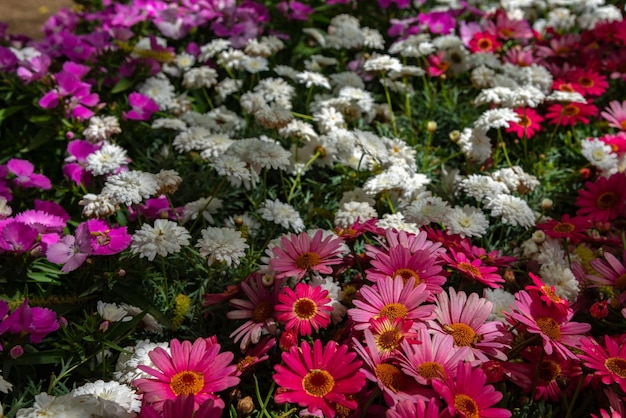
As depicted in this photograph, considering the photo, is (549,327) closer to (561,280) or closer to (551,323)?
(551,323)

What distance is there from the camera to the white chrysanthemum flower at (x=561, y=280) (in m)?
1.49

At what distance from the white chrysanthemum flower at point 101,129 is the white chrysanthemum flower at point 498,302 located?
1186mm

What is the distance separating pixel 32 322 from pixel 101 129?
74 centimetres

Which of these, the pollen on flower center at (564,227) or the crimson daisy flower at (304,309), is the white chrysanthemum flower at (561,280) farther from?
the crimson daisy flower at (304,309)

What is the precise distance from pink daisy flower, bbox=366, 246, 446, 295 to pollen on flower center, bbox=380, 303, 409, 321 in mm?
79

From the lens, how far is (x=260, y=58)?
2.32 metres

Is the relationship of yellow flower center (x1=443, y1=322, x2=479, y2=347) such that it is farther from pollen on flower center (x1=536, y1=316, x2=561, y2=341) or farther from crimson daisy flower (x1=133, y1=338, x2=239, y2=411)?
crimson daisy flower (x1=133, y1=338, x2=239, y2=411)

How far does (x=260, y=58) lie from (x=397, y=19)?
0.85 meters

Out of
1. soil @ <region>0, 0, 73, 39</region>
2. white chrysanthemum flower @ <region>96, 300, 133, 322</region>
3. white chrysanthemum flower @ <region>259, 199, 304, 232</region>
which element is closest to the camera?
white chrysanthemum flower @ <region>96, 300, 133, 322</region>

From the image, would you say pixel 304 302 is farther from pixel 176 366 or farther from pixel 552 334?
pixel 552 334

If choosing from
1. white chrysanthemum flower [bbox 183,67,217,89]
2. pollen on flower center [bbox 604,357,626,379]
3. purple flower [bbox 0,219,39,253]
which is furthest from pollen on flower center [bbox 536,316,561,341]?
white chrysanthemum flower [bbox 183,67,217,89]

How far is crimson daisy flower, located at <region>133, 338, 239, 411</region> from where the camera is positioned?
1094mm

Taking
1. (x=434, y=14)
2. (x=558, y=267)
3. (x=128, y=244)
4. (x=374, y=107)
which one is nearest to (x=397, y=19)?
(x=434, y=14)

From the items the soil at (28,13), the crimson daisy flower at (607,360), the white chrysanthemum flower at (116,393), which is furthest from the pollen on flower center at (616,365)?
the soil at (28,13)
